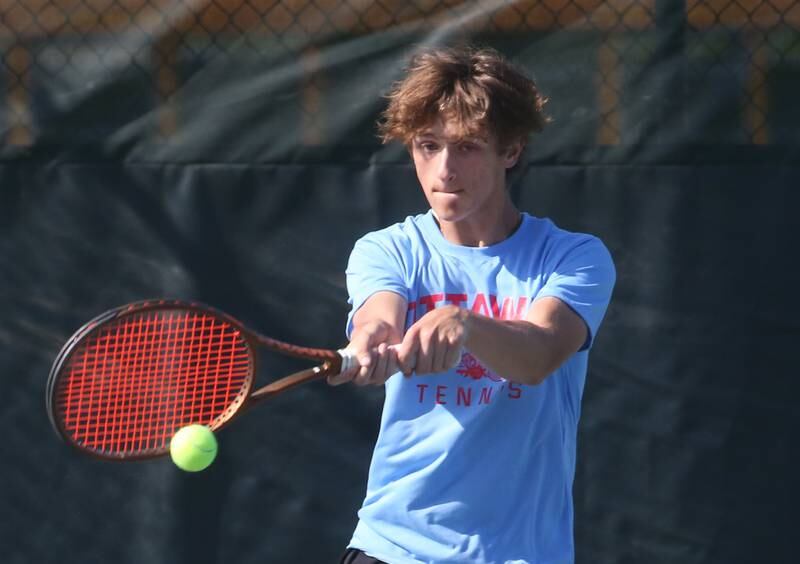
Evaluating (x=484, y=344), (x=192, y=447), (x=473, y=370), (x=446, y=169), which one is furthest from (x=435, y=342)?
(x=192, y=447)

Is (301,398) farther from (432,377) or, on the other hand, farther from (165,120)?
(432,377)

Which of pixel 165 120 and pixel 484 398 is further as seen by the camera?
pixel 165 120

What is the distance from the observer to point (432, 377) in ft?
8.29

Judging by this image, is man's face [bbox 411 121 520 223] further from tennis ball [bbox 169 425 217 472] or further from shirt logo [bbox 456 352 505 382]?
tennis ball [bbox 169 425 217 472]

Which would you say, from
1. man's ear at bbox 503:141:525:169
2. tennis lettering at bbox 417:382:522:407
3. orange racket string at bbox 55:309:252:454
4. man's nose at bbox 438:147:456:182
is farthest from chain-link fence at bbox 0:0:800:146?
tennis lettering at bbox 417:382:522:407

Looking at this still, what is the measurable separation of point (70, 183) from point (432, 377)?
174cm

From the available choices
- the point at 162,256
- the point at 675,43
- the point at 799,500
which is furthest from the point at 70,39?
the point at 799,500

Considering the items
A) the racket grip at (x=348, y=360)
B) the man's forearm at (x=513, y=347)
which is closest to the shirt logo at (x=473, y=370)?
the man's forearm at (x=513, y=347)

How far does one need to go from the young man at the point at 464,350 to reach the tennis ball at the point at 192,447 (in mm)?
Result: 267

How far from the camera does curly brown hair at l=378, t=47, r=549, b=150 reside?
8.39ft

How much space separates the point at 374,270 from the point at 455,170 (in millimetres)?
244

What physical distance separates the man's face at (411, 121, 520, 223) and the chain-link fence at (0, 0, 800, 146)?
51.5 inches

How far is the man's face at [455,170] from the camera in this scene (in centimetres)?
252

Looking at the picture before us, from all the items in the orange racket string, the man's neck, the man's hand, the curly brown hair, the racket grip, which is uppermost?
the curly brown hair
